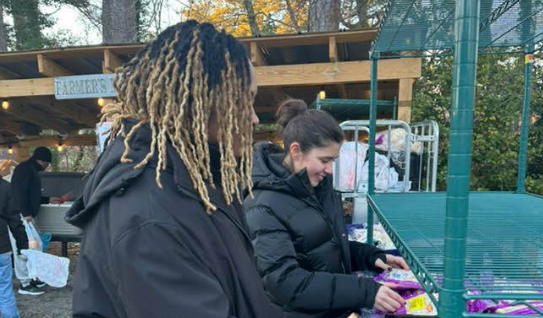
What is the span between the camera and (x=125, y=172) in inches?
32.0

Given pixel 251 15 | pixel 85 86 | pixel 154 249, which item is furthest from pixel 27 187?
Answer: pixel 251 15

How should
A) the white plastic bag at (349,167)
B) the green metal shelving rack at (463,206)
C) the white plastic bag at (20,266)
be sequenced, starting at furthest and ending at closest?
the white plastic bag at (20,266)
the white plastic bag at (349,167)
the green metal shelving rack at (463,206)

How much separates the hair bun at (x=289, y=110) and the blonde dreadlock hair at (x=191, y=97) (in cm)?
95

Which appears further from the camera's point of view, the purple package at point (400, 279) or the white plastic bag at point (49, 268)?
the white plastic bag at point (49, 268)

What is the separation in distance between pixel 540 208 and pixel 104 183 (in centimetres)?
211

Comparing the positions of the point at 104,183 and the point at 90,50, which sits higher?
the point at 90,50

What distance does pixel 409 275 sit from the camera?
70.9 inches

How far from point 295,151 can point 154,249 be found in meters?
1.11

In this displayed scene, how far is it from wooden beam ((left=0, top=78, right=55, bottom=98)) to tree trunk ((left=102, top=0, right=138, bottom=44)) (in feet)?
7.55

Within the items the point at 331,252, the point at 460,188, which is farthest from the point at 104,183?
the point at 331,252

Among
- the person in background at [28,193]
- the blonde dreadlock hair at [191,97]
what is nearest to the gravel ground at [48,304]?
the person in background at [28,193]

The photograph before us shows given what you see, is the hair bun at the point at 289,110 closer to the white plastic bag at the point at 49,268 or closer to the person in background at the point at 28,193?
the white plastic bag at the point at 49,268

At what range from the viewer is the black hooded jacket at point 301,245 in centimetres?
143

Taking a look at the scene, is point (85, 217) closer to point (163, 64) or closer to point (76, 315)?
point (76, 315)
